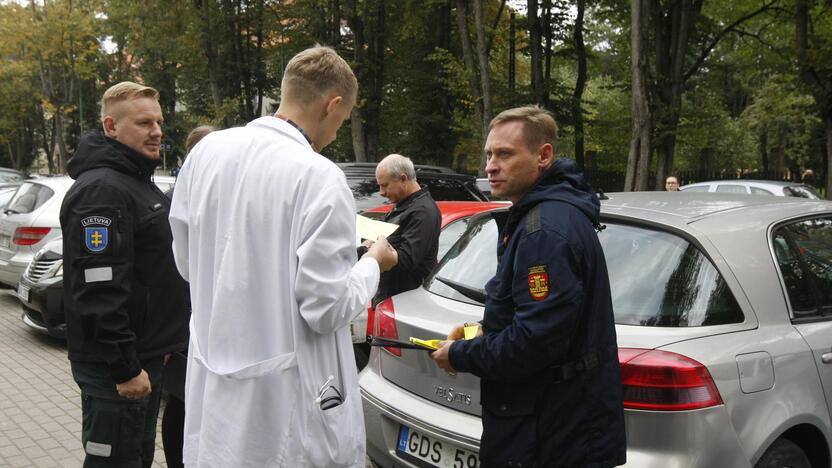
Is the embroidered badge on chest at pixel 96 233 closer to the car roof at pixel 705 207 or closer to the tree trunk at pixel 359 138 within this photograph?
the car roof at pixel 705 207

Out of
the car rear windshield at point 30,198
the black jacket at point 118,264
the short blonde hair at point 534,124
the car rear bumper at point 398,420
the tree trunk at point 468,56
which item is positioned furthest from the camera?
the tree trunk at point 468,56

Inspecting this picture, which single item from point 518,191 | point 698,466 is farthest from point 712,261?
point 518,191

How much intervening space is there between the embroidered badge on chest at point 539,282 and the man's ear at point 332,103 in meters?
0.79

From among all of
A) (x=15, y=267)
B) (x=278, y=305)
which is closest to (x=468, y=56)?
(x=15, y=267)

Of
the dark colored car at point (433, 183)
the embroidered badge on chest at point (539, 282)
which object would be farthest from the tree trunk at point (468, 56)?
the embroidered badge on chest at point (539, 282)

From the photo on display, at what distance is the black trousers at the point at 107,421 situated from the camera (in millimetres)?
2672

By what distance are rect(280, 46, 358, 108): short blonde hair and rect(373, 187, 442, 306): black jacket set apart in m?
2.53

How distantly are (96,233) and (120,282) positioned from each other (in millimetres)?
206

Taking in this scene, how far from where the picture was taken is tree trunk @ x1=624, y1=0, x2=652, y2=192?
13414 millimetres

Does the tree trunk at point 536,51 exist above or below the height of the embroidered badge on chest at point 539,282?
above

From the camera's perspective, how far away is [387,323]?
3.55 metres

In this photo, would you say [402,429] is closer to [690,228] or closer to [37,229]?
[690,228]

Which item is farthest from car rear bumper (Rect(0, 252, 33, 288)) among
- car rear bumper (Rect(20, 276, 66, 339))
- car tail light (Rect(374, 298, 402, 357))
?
car tail light (Rect(374, 298, 402, 357))

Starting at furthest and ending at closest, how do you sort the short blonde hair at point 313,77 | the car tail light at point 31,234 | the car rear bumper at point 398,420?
the car tail light at point 31,234
the car rear bumper at point 398,420
the short blonde hair at point 313,77
